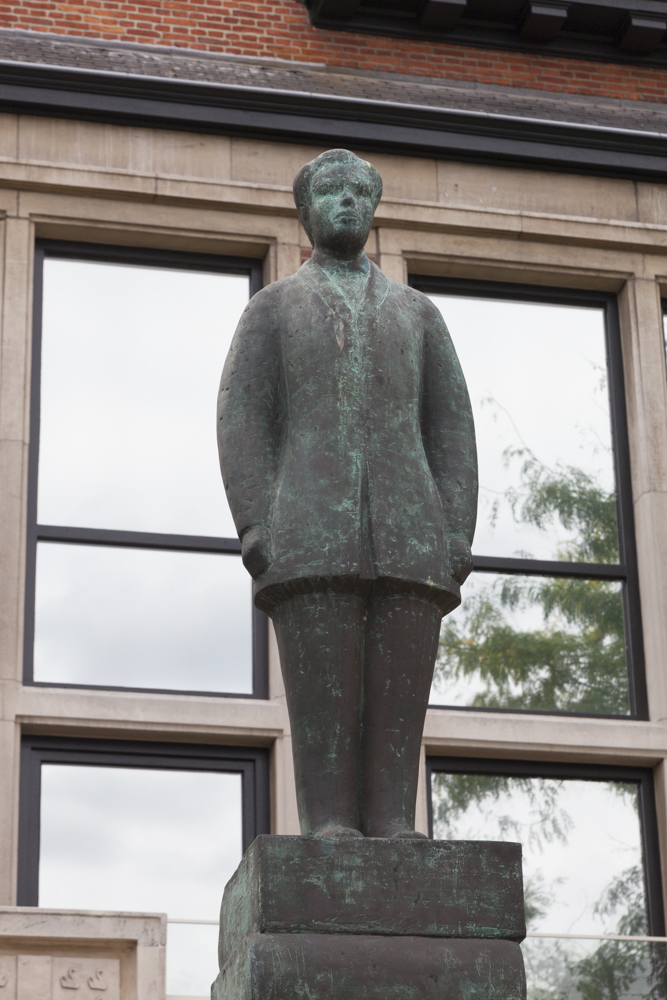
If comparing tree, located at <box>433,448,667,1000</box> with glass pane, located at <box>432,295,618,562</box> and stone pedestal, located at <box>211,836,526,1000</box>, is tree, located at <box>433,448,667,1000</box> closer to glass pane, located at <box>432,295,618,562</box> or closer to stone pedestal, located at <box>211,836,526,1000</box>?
glass pane, located at <box>432,295,618,562</box>

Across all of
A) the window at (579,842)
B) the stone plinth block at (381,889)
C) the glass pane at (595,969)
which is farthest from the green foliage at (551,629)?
the stone plinth block at (381,889)

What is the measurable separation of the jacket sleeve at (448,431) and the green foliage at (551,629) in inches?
261

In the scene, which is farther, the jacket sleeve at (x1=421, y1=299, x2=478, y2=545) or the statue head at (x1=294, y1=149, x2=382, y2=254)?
the statue head at (x1=294, y1=149, x2=382, y2=254)

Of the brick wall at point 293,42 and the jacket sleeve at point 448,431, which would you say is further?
the brick wall at point 293,42

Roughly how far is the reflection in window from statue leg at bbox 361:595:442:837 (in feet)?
22.6

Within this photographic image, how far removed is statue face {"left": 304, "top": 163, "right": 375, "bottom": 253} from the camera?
6355 mm

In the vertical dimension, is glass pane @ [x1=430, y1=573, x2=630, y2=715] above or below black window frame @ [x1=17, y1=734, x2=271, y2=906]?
above

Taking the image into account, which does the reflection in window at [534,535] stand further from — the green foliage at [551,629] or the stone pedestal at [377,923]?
the stone pedestal at [377,923]

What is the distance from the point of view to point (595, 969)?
11992mm

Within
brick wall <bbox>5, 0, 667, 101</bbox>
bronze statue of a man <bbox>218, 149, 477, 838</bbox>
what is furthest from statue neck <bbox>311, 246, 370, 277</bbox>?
brick wall <bbox>5, 0, 667, 101</bbox>

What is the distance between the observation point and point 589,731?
12625 millimetres

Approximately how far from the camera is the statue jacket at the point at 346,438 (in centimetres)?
591

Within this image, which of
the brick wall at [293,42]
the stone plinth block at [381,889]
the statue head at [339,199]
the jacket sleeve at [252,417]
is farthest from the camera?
the brick wall at [293,42]

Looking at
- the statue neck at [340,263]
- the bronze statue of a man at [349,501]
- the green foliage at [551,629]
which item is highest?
the green foliage at [551,629]
